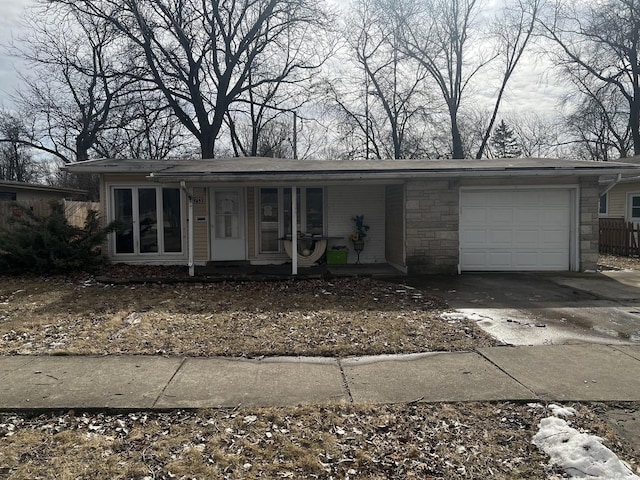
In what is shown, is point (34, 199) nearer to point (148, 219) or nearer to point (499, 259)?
point (148, 219)

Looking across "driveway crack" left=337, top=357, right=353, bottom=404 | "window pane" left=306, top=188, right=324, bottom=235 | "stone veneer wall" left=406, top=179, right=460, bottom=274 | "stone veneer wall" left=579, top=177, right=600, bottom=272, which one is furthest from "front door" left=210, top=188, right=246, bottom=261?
"stone veneer wall" left=579, top=177, right=600, bottom=272

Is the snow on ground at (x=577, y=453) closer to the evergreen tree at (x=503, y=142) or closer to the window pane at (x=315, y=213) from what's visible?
the window pane at (x=315, y=213)

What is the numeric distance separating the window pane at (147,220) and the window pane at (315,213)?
4045 millimetres

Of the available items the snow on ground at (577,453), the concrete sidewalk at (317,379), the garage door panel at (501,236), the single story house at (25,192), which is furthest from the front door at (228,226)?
the single story house at (25,192)

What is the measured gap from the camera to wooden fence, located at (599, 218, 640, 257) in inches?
583

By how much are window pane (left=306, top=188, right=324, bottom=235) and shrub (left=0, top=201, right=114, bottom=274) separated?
4977 millimetres

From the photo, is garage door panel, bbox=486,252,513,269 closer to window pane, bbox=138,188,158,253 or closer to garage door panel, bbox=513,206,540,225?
garage door panel, bbox=513,206,540,225

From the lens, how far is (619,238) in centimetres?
1545

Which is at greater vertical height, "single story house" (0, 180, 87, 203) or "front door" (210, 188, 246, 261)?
"single story house" (0, 180, 87, 203)

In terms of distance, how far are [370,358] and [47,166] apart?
4534 centimetres

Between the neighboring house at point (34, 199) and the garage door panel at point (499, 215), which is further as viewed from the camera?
the neighboring house at point (34, 199)

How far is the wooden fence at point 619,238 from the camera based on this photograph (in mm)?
14812

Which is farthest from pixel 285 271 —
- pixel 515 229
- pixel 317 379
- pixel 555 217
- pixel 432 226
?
pixel 317 379

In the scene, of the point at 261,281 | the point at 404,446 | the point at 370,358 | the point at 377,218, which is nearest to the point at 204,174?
the point at 261,281
